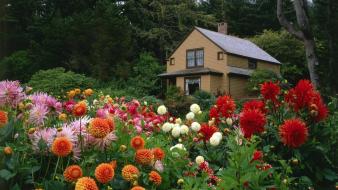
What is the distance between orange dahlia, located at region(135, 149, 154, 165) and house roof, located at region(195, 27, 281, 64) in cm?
2611

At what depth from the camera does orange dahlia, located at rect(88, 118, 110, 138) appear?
221 centimetres

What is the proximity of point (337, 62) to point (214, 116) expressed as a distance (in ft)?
43.8

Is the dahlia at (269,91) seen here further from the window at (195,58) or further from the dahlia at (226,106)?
the window at (195,58)

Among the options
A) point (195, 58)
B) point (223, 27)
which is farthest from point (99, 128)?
point (223, 27)

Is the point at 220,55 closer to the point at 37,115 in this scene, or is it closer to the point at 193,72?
the point at 193,72

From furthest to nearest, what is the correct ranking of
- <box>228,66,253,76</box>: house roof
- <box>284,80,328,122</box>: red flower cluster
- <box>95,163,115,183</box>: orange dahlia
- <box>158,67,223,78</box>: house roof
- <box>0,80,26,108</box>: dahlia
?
1. <box>228,66,253,76</box>: house roof
2. <box>158,67,223,78</box>: house roof
3. <box>284,80,328,122</box>: red flower cluster
4. <box>0,80,26,108</box>: dahlia
5. <box>95,163,115,183</box>: orange dahlia

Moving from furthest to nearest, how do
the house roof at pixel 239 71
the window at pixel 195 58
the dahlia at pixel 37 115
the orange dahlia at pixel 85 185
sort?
the window at pixel 195 58, the house roof at pixel 239 71, the dahlia at pixel 37 115, the orange dahlia at pixel 85 185

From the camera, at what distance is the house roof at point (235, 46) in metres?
28.8

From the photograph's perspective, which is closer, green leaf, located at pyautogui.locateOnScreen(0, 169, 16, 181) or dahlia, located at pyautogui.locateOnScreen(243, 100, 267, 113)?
green leaf, located at pyautogui.locateOnScreen(0, 169, 16, 181)

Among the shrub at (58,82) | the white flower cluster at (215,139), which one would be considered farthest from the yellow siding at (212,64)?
the white flower cluster at (215,139)

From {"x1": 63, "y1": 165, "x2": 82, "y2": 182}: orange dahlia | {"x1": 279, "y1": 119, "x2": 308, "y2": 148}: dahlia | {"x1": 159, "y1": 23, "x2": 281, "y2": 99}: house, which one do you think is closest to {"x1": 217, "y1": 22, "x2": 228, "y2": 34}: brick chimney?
{"x1": 159, "y1": 23, "x2": 281, "y2": 99}: house

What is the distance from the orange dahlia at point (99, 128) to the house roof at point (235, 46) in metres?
26.2

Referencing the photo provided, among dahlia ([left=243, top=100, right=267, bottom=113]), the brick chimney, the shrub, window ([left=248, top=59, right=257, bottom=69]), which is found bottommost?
the shrub

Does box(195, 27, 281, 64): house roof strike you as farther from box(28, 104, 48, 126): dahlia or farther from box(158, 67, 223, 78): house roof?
box(28, 104, 48, 126): dahlia
